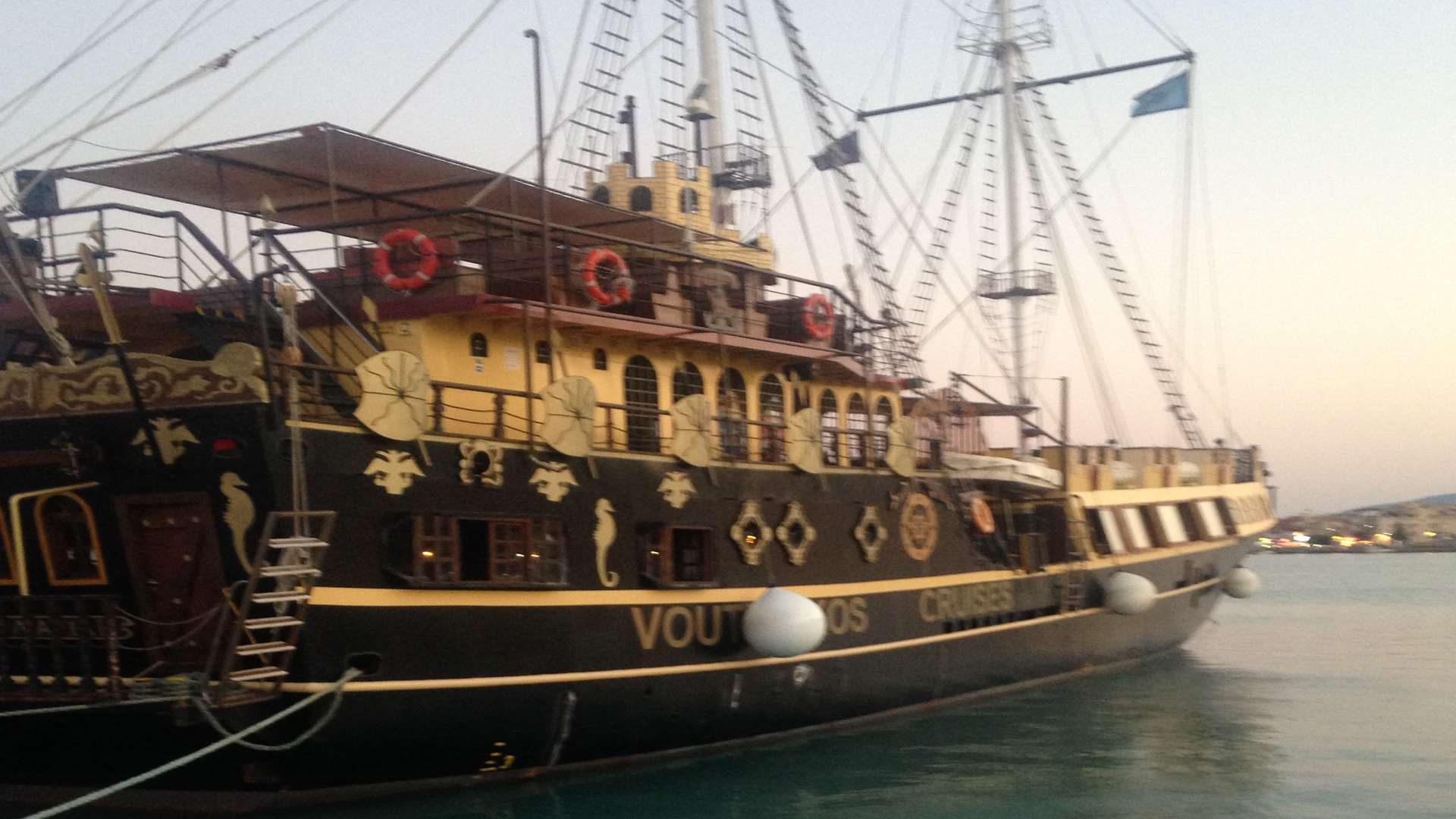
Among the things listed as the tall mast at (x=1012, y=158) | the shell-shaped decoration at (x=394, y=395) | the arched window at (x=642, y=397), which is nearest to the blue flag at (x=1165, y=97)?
the tall mast at (x=1012, y=158)

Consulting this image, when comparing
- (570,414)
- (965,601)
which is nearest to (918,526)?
(965,601)

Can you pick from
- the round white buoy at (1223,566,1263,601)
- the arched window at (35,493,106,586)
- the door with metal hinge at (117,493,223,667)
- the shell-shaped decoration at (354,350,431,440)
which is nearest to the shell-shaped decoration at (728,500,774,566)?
the shell-shaped decoration at (354,350,431,440)

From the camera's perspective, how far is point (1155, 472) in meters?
23.9

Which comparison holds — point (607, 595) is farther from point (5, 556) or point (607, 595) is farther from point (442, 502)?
point (5, 556)

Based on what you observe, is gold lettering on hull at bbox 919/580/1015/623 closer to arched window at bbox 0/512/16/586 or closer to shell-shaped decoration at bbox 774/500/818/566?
shell-shaped decoration at bbox 774/500/818/566

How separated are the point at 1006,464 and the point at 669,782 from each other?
787cm

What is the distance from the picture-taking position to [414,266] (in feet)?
43.6

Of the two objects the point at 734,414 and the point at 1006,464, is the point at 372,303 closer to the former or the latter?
the point at 734,414

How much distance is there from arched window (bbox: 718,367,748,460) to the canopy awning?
6.77ft

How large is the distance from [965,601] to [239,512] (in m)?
9.91

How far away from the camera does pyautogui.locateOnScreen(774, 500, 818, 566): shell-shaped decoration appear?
15.0m

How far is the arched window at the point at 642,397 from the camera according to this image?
1502 centimetres

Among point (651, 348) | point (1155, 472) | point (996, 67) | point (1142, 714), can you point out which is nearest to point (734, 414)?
point (651, 348)

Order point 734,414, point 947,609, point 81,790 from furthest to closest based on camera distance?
point 947,609, point 734,414, point 81,790
